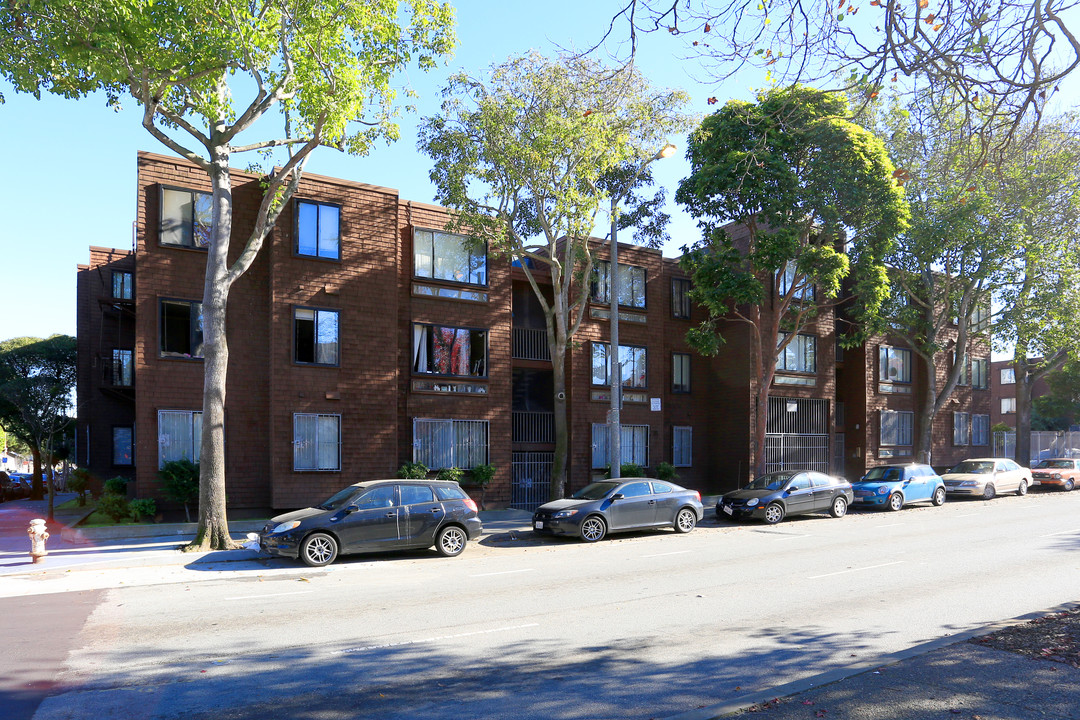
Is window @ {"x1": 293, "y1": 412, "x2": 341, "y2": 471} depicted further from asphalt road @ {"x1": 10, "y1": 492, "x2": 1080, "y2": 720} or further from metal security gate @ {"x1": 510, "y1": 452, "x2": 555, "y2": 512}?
metal security gate @ {"x1": 510, "y1": 452, "x2": 555, "y2": 512}

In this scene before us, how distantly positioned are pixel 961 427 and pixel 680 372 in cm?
1734

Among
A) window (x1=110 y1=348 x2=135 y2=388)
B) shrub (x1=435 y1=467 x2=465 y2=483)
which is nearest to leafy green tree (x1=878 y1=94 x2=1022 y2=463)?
shrub (x1=435 y1=467 x2=465 y2=483)

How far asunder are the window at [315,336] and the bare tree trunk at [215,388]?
4937 millimetres

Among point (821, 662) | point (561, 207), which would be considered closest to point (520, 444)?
point (561, 207)

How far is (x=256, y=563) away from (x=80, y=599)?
11.5ft

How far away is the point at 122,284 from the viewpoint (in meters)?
26.9

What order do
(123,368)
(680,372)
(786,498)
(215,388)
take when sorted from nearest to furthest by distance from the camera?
(215,388) → (786,498) → (123,368) → (680,372)

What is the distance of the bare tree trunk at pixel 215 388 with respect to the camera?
48.3 ft

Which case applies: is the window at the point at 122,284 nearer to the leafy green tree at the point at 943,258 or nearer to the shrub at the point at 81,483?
the shrub at the point at 81,483

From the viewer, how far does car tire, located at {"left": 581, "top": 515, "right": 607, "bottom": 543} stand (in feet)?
53.6

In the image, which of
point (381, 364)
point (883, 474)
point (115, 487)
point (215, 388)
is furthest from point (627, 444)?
point (115, 487)

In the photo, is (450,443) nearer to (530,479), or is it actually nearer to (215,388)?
(530,479)

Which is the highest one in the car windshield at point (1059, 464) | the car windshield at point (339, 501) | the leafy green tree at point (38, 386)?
the leafy green tree at point (38, 386)

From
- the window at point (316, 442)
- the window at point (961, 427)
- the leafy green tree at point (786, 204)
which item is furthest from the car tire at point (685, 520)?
the window at point (961, 427)
